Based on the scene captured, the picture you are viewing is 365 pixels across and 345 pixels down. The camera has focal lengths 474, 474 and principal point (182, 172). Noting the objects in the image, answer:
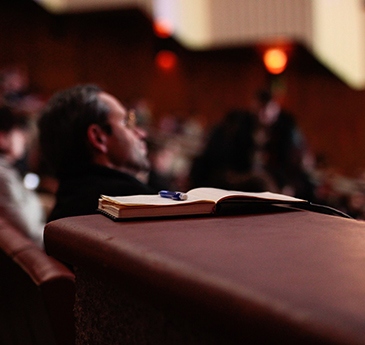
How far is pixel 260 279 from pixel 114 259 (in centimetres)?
22

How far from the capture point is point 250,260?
57 cm

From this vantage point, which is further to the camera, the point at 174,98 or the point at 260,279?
the point at 174,98

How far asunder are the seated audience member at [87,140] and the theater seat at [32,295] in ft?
1.00

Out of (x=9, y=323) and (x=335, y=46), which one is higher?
(x=335, y=46)

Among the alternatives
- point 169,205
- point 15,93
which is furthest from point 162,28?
point 169,205

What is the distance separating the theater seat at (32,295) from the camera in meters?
0.95

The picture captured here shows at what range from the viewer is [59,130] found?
1609 millimetres

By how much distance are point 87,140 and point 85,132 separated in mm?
28

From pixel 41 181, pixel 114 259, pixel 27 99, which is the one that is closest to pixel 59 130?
pixel 114 259

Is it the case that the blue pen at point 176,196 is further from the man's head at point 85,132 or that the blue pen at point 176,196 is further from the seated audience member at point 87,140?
the man's head at point 85,132

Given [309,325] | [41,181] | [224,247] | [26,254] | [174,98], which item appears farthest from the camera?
[174,98]

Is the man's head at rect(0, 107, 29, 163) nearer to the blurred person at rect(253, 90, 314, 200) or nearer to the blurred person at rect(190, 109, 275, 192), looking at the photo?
the blurred person at rect(190, 109, 275, 192)

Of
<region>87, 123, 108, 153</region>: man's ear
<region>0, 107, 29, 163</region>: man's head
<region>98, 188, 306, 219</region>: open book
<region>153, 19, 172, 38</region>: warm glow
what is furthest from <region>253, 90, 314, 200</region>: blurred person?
<region>153, 19, 172, 38</region>: warm glow

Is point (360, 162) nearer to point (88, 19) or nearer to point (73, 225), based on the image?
point (88, 19)
